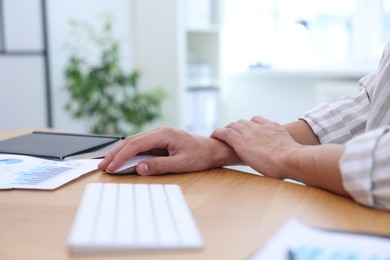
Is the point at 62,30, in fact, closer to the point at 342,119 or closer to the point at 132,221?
the point at 342,119

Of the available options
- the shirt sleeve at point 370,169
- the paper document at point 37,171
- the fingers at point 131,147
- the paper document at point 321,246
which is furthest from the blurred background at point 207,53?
the paper document at point 321,246

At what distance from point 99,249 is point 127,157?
366mm

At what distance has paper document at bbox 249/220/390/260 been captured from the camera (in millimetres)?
510

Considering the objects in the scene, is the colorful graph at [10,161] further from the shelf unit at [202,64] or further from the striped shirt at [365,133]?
the shelf unit at [202,64]

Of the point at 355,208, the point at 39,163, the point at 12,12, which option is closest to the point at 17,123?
the point at 12,12

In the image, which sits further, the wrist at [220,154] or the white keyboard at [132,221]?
the wrist at [220,154]

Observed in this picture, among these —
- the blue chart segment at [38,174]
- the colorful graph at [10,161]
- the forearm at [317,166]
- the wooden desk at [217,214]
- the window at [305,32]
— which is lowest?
the wooden desk at [217,214]

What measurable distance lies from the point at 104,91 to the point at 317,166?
7.64ft

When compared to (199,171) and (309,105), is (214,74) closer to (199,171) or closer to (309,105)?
(309,105)

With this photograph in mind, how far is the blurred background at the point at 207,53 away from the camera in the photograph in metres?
2.85

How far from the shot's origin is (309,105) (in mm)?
3197

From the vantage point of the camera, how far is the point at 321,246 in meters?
0.53

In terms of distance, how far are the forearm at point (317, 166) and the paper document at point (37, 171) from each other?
0.35 metres

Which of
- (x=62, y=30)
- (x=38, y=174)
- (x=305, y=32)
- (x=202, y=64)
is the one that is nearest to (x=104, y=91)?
(x=62, y=30)
